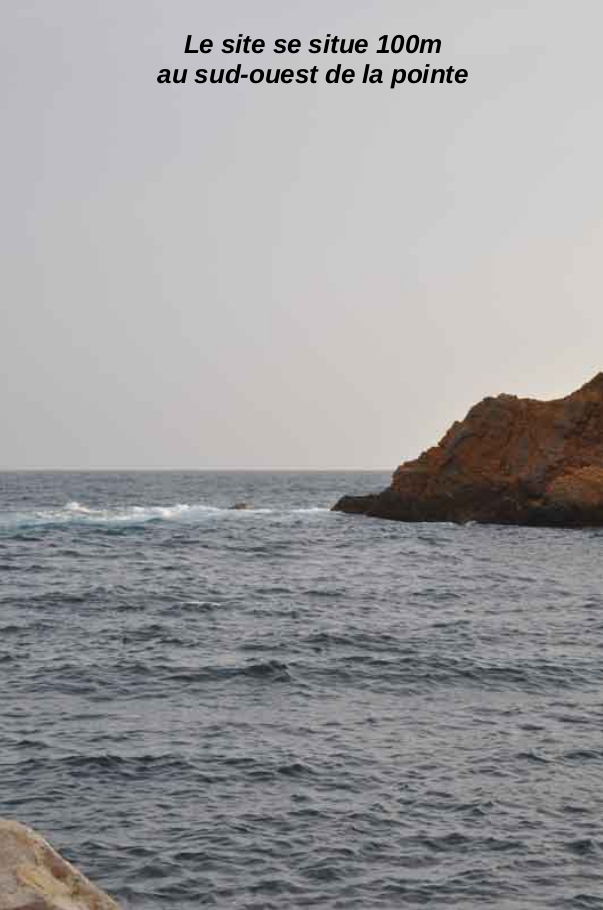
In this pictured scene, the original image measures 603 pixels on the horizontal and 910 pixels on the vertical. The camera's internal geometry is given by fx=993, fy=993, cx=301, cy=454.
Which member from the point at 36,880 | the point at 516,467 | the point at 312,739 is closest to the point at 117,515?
the point at 516,467

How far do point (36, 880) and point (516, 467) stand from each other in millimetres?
55700

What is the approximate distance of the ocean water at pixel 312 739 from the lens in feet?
40.0

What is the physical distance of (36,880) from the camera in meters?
7.29

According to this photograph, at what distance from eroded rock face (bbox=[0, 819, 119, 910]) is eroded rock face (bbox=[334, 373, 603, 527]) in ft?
170

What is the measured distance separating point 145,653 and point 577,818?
12.9 metres

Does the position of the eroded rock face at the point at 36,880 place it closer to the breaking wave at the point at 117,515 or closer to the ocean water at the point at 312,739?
the ocean water at the point at 312,739

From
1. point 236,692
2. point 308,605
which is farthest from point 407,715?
point 308,605

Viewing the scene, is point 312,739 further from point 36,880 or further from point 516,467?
point 516,467

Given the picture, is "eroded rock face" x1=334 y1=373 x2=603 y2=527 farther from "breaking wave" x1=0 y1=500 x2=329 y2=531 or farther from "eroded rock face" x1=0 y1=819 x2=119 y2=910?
"eroded rock face" x1=0 y1=819 x2=119 y2=910

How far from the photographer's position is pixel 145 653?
79.3ft

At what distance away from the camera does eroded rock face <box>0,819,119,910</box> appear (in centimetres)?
692

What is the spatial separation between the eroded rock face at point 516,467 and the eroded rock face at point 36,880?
5178 cm

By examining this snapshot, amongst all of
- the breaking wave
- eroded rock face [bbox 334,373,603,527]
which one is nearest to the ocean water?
eroded rock face [bbox 334,373,603,527]

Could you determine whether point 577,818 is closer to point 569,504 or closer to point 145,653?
point 145,653
